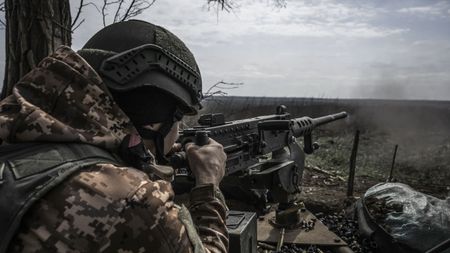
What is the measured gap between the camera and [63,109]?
162cm

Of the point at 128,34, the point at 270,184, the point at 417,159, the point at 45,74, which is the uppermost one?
the point at 128,34

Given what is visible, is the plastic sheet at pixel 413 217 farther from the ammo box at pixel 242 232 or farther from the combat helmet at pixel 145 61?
the combat helmet at pixel 145 61

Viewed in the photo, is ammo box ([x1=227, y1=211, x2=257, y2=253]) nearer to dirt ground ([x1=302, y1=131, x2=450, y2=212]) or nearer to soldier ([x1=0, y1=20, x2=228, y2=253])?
soldier ([x1=0, y1=20, x2=228, y2=253])

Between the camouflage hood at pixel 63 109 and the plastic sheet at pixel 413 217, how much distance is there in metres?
4.54

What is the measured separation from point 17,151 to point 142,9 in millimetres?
4445

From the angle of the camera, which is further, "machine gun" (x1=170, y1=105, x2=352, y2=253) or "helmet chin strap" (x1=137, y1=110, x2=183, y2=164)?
"machine gun" (x1=170, y1=105, x2=352, y2=253)

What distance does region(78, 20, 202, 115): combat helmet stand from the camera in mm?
1875

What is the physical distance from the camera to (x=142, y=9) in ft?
18.4

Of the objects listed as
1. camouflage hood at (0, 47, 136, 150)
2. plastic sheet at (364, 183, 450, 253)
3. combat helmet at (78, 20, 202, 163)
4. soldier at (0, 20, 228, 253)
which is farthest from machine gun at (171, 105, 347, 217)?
plastic sheet at (364, 183, 450, 253)

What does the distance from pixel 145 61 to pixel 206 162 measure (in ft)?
2.29

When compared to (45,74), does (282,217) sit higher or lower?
lower

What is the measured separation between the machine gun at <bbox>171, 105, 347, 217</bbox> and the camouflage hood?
794 mm

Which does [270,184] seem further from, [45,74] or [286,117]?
[45,74]

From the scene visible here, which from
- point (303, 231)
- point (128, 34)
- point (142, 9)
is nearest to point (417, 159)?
point (303, 231)
